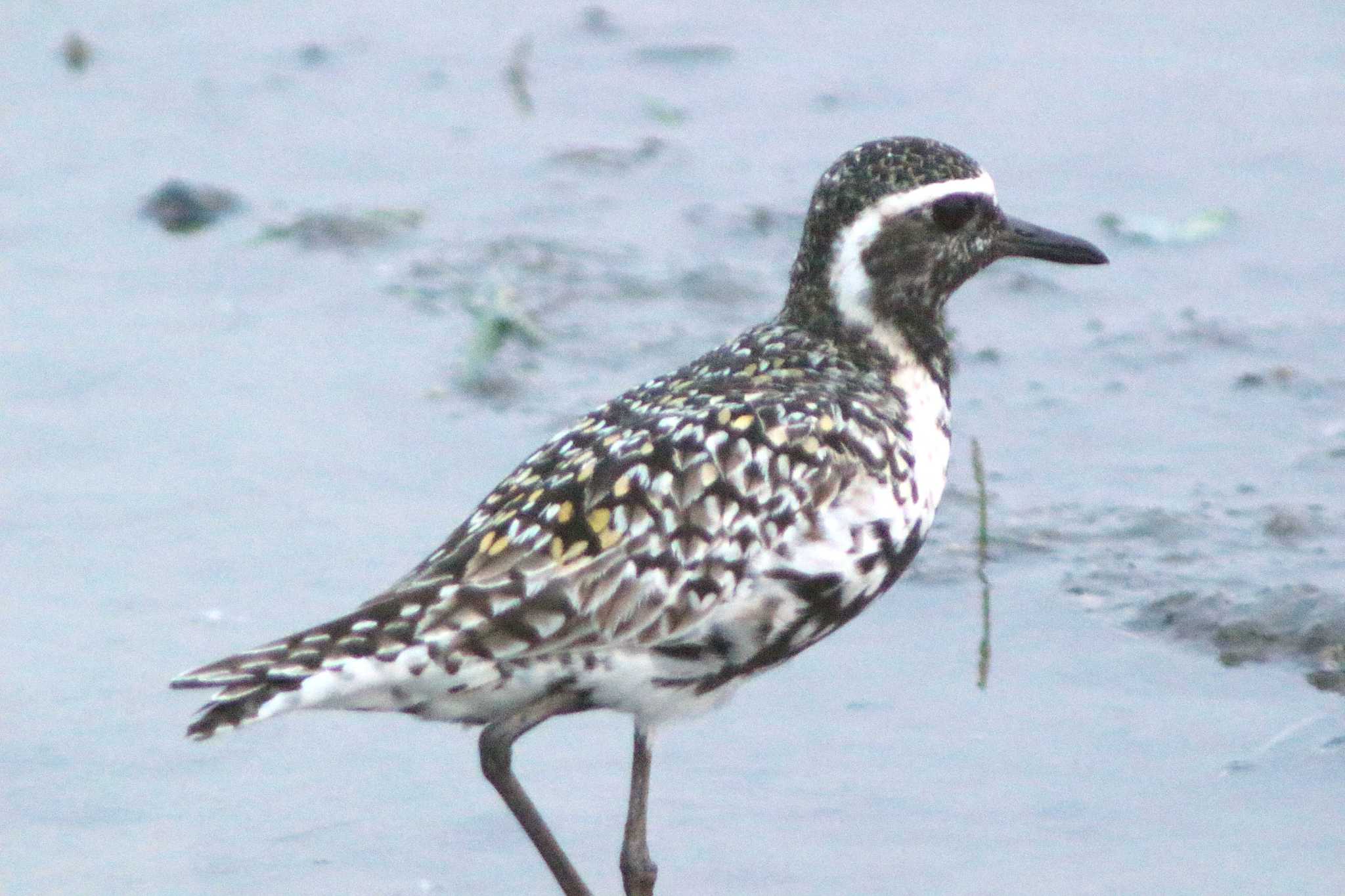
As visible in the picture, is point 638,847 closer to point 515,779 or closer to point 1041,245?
point 515,779

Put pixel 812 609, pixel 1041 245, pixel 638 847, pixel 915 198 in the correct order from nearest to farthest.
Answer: pixel 812 609 < pixel 638 847 < pixel 915 198 < pixel 1041 245

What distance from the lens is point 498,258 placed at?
1010 centimetres

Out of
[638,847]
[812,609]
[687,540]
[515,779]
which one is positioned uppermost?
[687,540]

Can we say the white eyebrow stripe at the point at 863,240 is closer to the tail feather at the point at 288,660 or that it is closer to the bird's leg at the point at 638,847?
the bird's leg at the point at 638,847

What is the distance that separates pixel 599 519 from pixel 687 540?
216 mm

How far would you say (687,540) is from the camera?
19.2 ft

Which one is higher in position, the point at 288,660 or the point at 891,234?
the point at 891,234

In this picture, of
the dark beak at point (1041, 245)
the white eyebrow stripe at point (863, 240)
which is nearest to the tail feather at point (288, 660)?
the white eyebrow stripe at point (863, 240)

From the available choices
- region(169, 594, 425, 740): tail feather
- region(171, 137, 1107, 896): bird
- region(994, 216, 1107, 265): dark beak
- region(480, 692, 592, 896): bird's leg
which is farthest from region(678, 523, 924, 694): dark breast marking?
region(994, 216, 1107, 265): dark beak

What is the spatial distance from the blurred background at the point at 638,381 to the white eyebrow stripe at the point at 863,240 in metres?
1.35

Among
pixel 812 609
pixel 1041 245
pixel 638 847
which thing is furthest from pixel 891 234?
pixel 638 847

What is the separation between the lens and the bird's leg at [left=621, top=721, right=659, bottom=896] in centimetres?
632

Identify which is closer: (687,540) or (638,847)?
(687,540)

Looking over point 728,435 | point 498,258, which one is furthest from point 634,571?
point 498,258
